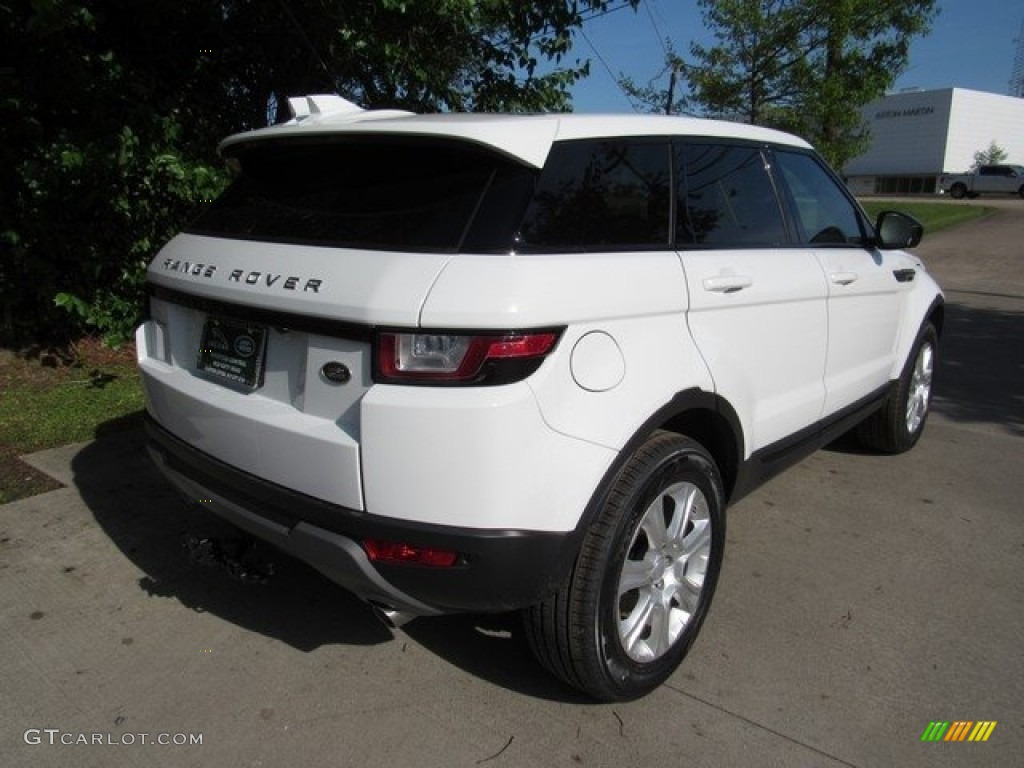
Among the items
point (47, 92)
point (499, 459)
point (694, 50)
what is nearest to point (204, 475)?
point (499, 459)

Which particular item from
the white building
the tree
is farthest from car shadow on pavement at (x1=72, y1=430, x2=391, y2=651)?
the tree

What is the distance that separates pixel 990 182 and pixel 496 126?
5247 cm

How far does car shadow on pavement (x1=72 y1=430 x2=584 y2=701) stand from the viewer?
2789 millimetres

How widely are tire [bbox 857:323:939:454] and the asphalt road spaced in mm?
709

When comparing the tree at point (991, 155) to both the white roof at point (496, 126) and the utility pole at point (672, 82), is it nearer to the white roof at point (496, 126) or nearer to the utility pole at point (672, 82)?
the utility pole at point (672, 82)

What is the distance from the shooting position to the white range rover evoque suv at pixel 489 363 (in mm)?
2016

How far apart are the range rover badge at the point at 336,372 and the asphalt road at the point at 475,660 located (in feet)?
3.59

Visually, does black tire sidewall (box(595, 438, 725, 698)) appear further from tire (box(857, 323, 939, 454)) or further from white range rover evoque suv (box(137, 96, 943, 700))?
tire (box(857, 323, 939, 454))

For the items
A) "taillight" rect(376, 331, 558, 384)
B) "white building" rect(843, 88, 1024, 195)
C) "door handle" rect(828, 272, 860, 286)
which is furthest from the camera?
"white building" rect(843, 88, 1024, 195)

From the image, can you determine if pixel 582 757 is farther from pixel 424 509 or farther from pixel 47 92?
pixel 47 92

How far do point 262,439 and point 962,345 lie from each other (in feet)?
26.6

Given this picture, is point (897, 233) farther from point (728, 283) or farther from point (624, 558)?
point (624, 558)

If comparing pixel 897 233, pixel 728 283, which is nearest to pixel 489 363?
pixel 728 283

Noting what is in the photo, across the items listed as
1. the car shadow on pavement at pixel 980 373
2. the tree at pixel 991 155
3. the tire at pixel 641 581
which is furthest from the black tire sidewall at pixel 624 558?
the tree at pixel 991 155
